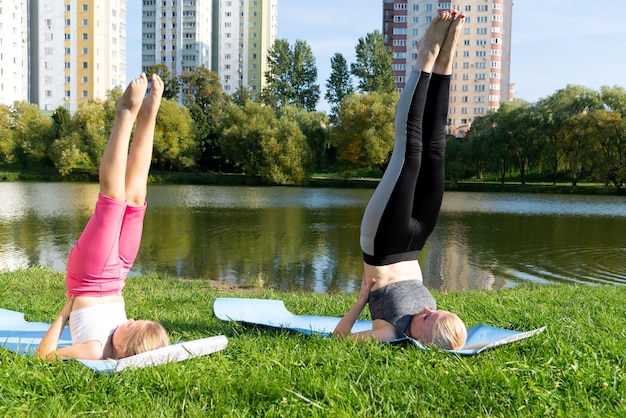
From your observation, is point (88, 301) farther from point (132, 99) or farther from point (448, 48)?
point (448, 48)

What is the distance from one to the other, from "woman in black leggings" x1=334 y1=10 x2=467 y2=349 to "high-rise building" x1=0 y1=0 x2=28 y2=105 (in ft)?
217

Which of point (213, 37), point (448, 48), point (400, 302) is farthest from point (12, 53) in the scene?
point (400, 302)

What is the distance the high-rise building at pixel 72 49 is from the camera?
65.9 meters

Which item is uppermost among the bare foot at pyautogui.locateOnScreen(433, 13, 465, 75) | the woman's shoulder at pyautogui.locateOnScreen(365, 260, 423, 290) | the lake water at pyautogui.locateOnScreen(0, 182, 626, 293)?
the bare foot at pyautogui.locateOnScreen(433, 13, 465, 75)

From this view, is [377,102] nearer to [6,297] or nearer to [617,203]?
[617,203]

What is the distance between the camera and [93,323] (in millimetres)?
2963

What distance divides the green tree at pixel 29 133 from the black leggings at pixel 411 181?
43646 mm

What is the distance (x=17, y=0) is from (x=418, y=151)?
70.2 metres

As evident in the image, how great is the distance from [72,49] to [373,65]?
34.3 meters

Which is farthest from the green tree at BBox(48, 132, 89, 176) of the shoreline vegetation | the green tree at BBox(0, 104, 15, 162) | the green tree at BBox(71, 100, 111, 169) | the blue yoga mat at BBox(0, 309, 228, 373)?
the blue yoga mat at BBox(0, 309, 228, 373)

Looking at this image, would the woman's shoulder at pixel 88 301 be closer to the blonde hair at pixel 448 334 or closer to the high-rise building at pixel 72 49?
the blonde hair at pixel 448 334

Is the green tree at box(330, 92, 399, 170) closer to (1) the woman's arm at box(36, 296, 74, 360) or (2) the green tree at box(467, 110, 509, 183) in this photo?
(2) the green tree at box(467, 110, 509, 183)

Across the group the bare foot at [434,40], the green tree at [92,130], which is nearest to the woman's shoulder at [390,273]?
the bare foot at [434,40]

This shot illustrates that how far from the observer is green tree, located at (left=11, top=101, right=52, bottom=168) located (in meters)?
42.6
